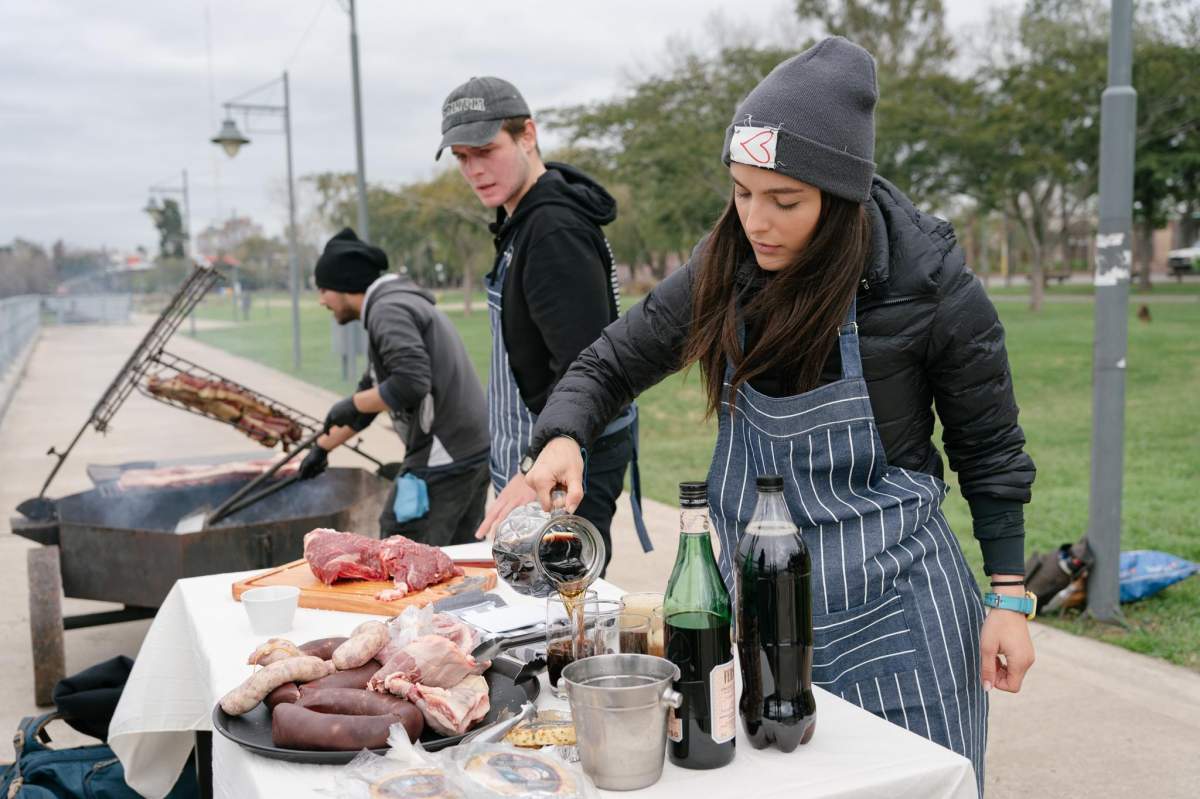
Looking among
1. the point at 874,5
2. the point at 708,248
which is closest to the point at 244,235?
the point at 874,5

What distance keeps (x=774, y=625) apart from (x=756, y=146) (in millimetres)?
874

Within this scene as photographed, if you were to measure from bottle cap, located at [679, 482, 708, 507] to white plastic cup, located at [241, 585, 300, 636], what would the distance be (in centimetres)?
116

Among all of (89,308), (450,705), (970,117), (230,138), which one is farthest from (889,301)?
(89,308)

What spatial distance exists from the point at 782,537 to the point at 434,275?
52023 millimetres

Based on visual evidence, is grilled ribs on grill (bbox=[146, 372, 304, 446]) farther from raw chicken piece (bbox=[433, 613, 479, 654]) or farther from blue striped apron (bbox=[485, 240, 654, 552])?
raw chicken piece (bbox=[433, 613, 479, 654])

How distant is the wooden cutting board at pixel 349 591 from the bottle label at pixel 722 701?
104cm

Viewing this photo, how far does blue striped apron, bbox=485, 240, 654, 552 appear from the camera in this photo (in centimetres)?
338

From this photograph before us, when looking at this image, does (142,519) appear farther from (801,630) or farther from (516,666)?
(801,630)

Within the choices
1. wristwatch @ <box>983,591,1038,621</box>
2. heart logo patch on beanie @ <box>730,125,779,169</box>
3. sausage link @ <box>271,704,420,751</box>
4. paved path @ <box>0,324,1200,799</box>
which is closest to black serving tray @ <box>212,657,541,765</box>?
sausage link @ <box>271,704,420,751</box>

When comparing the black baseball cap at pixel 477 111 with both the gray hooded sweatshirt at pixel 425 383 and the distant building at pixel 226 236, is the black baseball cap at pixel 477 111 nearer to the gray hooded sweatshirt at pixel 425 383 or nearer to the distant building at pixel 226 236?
the gray hooded sweatshirt at pixel 425 383

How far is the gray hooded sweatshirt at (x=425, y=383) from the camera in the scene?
14.4 feet

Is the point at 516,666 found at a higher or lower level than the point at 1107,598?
higher

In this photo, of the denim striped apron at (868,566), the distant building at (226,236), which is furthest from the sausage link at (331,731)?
the distant building at (226,236)

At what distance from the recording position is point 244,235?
5225 centimetres
